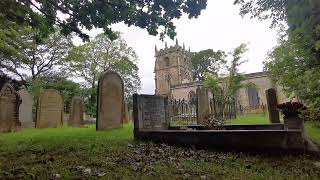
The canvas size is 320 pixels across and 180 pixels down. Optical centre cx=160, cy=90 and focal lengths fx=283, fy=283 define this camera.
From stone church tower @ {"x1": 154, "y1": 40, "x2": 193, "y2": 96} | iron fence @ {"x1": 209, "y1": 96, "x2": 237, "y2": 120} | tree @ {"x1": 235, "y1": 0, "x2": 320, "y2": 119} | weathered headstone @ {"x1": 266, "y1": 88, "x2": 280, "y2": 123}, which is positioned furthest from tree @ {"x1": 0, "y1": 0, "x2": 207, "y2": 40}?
stone church tower @ {"x1": 154, "y1": 40, "x2": 193, "y2": 96}

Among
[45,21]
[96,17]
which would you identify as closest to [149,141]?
[96,17]

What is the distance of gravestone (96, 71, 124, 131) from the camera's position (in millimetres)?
10008

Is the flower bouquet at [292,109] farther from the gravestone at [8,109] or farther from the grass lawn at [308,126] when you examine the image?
the gravestone at [8,109]

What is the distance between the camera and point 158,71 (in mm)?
56156

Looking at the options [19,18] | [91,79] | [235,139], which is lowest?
[235,139]

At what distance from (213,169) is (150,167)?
0.99 m

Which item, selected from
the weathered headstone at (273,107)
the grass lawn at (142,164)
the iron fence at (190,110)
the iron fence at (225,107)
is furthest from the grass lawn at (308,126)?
the iron fence at (225,107)

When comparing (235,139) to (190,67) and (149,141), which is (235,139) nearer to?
(149,141)

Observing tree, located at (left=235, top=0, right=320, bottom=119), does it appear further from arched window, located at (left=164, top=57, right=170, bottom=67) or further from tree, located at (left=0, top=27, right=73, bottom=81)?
arched window, located at (left=164, top=57, right=170, bottom=67)

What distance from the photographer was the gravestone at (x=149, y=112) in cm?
839

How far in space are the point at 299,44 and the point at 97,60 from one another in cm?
2965

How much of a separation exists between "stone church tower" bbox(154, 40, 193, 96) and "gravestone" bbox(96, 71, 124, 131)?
4261 cm

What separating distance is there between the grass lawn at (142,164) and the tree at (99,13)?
2.97 m

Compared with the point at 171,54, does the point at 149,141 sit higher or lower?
lower
